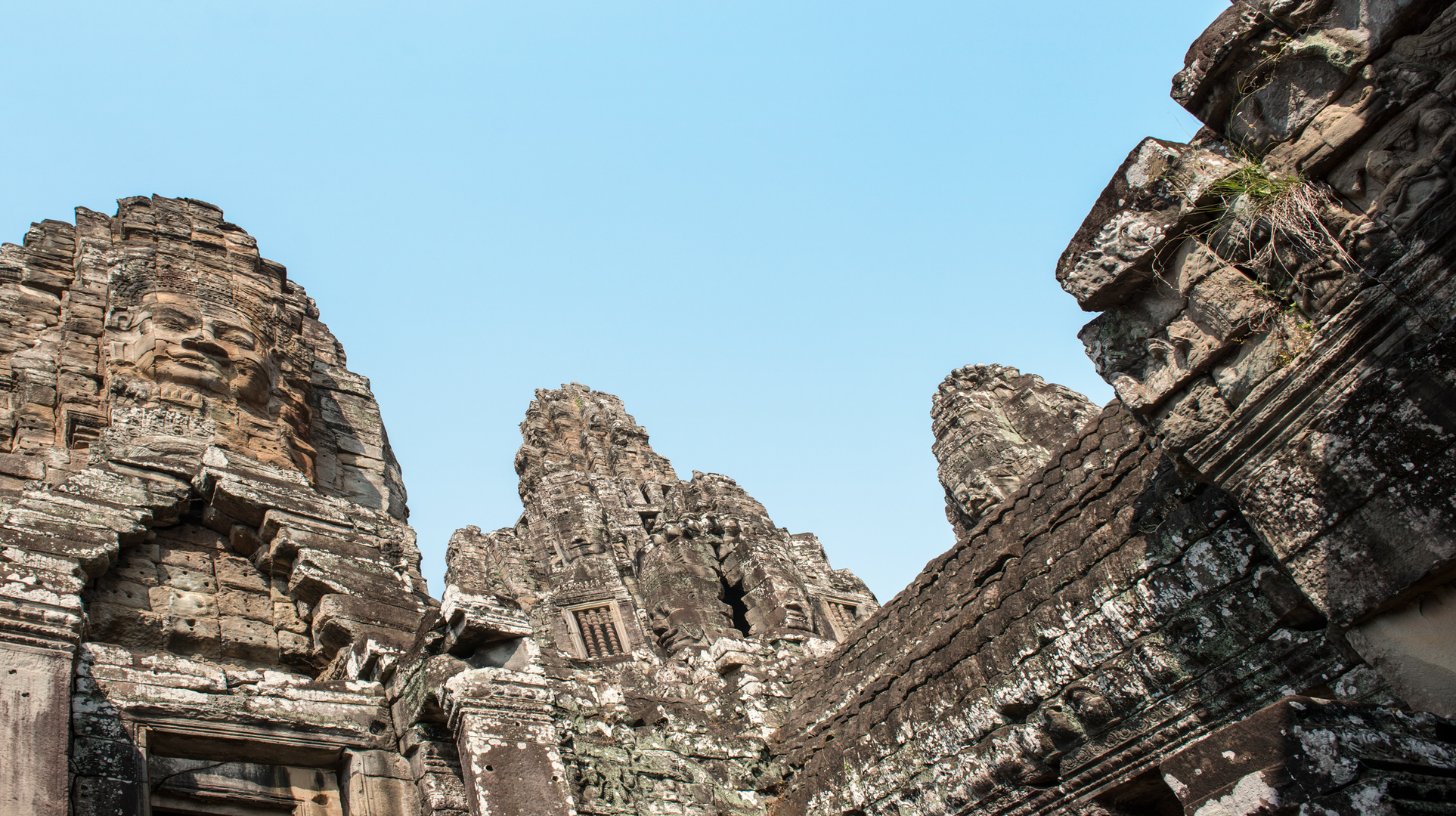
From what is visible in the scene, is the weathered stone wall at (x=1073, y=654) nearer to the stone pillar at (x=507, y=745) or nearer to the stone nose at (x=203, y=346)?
the stone pillar at (x=507, y=745)

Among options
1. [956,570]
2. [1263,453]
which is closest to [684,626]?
[956,570]

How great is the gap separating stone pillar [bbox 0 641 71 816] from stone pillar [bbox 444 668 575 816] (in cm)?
207

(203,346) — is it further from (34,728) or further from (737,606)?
(737,606)

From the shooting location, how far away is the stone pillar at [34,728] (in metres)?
4.50

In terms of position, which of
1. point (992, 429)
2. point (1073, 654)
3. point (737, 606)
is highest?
point (737, 606)

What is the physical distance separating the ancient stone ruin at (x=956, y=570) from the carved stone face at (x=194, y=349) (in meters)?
0.03

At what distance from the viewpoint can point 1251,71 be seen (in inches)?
184

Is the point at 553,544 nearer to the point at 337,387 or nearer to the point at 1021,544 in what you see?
the point at 337,387

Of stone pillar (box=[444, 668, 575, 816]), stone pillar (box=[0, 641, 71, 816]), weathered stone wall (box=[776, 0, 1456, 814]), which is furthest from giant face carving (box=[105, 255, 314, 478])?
weathered stone wall (box=[776, 0, 1456, 814])

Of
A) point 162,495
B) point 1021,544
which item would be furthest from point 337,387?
point 1021,544

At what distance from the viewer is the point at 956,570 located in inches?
342

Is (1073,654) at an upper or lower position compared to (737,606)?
lower

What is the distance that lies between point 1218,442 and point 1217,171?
1.32 m

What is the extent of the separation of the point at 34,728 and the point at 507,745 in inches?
97.5
